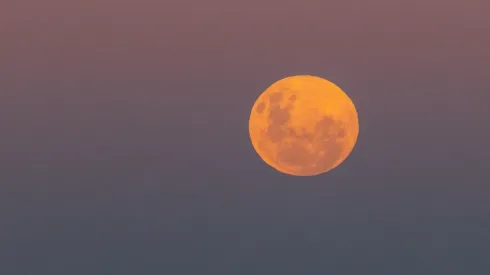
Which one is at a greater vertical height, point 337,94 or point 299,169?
point 337,94

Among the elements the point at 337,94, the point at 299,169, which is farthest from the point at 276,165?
the point at 337,94

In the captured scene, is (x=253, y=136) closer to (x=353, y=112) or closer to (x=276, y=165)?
(x=276, y=165)

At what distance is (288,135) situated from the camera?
1273 centimetres

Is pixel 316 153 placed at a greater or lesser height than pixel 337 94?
lesser

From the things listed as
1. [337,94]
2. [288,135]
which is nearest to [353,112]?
[337,94]

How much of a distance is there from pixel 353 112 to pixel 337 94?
0.37m

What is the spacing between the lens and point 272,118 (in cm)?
1288

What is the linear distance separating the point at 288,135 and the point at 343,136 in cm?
92

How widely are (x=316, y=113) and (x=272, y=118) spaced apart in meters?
0.64

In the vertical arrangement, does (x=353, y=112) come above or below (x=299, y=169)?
above

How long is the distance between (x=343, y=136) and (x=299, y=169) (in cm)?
81

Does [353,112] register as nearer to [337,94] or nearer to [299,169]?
[337,94]

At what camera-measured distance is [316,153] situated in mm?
12875

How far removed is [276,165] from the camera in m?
13.2
